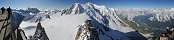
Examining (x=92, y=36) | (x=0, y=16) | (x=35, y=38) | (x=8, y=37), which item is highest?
(x=0, y=16)

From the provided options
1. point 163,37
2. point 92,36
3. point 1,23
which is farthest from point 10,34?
point 92,36

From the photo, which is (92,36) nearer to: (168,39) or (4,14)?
(168,39)

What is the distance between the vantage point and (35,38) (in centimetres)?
5319

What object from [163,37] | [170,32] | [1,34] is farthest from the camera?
[170,32]

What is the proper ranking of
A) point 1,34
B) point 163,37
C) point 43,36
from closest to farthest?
point 1,34, point 43,36, point 163,37

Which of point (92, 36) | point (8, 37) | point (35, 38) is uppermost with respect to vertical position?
point (8, 37)

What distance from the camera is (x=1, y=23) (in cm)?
1061

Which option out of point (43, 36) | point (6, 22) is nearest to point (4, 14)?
point (6, 22)

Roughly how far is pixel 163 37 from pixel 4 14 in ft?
241

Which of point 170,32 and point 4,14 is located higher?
point 4,14

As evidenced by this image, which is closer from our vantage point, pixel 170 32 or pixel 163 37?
pixel 163 37

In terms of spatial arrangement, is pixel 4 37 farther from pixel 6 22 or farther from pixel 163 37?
pixel 163 37

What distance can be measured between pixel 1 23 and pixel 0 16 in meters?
0.24

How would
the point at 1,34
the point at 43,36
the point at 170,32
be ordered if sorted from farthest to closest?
the point at 170,32 < the point at 43,36 < the point at 1,34
